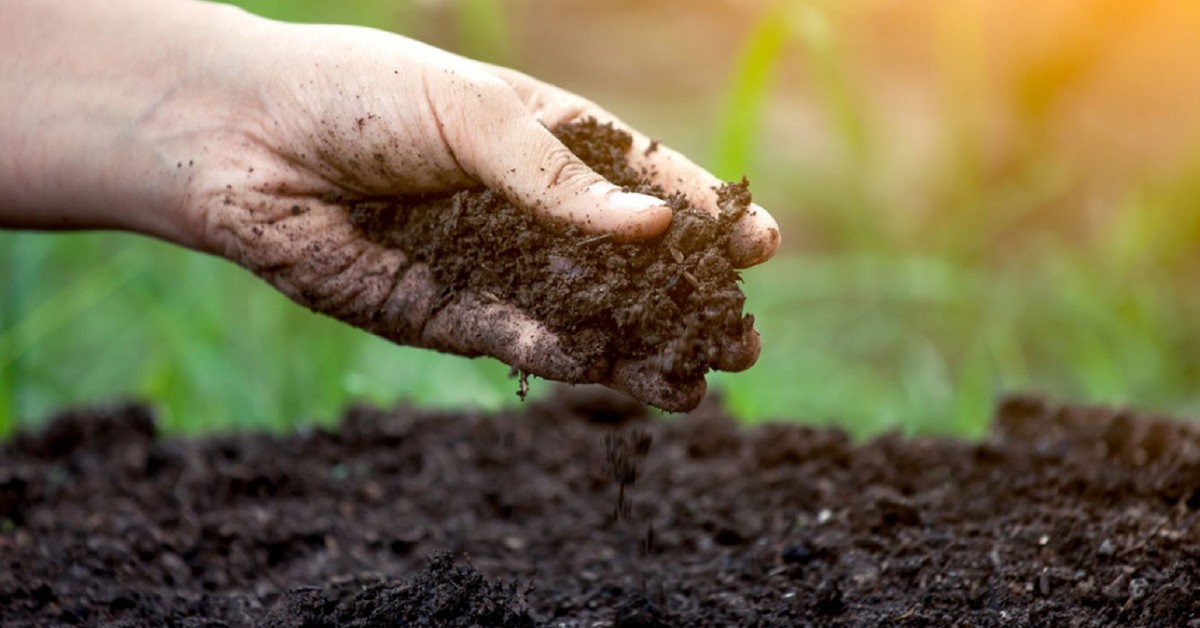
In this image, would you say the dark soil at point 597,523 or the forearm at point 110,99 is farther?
the forearm at point 110,99

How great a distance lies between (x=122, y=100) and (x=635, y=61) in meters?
4.13

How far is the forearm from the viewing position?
181cm

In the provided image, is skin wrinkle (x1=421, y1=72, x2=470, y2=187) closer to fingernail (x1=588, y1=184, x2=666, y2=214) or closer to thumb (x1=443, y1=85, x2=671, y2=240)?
thumb (x1=443, y1=85, x2=671, y2=240)

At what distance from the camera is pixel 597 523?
6.67 ft

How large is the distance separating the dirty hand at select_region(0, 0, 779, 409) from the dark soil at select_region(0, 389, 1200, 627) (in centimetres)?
38

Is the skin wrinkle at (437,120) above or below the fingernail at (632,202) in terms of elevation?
above

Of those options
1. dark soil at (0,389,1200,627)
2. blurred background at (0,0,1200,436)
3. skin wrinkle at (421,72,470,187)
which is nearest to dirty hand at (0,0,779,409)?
skin wrinkle at (421,72,470,187)

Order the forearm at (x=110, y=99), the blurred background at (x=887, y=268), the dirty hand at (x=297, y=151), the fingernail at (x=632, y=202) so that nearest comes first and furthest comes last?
the fingernail at (x=632, y=202) < the dirty hand at (x=297, y=151) < the forearm at (x=110, y=99) < the blurred background at (x=887, y=268)

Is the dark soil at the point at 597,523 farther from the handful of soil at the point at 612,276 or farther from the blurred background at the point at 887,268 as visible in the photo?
the blurred background at the point at 887,268

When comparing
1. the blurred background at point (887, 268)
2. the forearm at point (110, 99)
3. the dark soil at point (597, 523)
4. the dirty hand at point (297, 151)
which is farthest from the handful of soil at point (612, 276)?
the blurred background at point (887, 268)

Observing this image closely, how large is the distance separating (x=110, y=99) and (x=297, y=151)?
348 mm

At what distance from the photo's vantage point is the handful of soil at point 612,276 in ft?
4.76

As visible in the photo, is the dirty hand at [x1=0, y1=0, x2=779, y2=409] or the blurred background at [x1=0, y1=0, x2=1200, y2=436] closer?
the dirty hand at [x1=0, y1=0, x2=779, y2=409]

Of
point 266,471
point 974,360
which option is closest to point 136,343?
point 266,471
